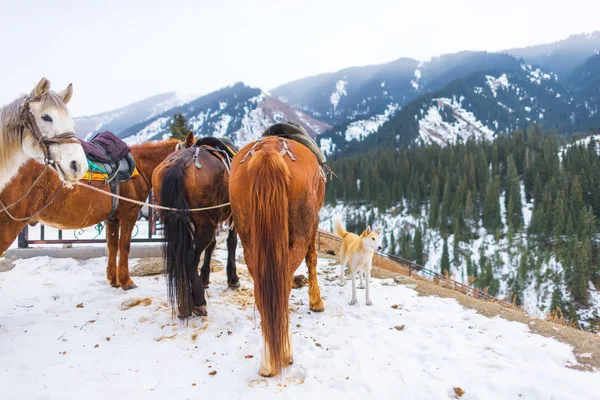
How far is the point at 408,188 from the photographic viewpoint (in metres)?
85.9

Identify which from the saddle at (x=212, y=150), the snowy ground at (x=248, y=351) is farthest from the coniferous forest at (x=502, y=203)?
the saddle at (x=212, y=150)

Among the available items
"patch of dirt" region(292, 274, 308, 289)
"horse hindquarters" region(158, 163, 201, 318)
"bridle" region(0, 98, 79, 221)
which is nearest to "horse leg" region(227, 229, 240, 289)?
"patch of dirt" region(292, 274, 308, 289)

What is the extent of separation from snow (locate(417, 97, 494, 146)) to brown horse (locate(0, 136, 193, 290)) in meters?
166

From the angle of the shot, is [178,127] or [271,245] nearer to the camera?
[271,245]

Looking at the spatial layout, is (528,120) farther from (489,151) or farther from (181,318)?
(181,318)

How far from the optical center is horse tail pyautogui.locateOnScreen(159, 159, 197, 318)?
365 cm

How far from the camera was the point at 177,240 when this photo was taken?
3719 mm

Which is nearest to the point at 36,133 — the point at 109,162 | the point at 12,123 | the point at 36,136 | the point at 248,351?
the point at 36,136

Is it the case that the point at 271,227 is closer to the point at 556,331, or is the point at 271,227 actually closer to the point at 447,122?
the point at 556,331

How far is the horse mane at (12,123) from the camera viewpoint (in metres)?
3.08

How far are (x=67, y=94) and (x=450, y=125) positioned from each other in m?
200

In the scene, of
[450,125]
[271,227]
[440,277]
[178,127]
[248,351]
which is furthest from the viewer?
[450,125]

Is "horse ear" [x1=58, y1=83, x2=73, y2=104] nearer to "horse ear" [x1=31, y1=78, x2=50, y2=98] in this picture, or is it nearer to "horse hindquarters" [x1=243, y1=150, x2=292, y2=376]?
"horse ear" [x1=31, y1=78, x2=50, y2=98]

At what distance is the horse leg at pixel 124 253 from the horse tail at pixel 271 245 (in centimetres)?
297
